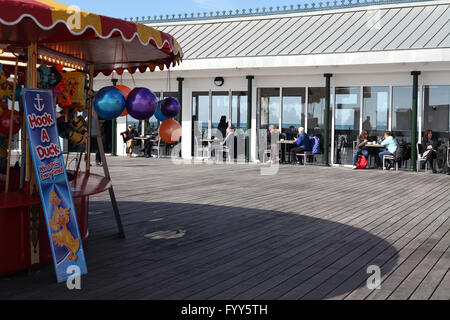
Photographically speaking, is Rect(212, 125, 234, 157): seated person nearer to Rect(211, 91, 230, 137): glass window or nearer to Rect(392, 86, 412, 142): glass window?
Rect(211, 91, 230, 137): glass window

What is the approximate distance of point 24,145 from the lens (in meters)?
4.89

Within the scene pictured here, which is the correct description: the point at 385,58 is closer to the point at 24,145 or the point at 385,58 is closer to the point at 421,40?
the point at 421,40

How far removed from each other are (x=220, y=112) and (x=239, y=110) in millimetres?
742

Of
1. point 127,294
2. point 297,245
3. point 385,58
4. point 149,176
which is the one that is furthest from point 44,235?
point 385,58

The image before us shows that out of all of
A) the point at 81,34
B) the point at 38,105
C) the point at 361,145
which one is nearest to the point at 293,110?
the point at 361,145

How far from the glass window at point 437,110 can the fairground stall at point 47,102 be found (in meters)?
11.5

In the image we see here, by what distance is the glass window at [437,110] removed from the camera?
15273 millimetres

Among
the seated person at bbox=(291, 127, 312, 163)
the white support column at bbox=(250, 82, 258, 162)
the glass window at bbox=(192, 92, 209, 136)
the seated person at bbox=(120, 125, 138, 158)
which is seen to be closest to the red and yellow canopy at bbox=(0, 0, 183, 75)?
the seated person at bbox=(291, 127, 312, 163)

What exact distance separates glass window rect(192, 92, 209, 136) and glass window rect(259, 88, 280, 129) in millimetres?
2083

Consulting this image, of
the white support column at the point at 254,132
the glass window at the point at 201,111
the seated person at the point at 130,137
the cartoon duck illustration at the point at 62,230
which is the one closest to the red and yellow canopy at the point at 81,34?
the cartoon duck illustration at the point at 62,230

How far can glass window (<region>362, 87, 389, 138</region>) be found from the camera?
16.1 meters

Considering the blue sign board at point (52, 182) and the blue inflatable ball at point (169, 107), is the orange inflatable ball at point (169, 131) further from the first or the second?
the blue sign board at point (52, 182)
